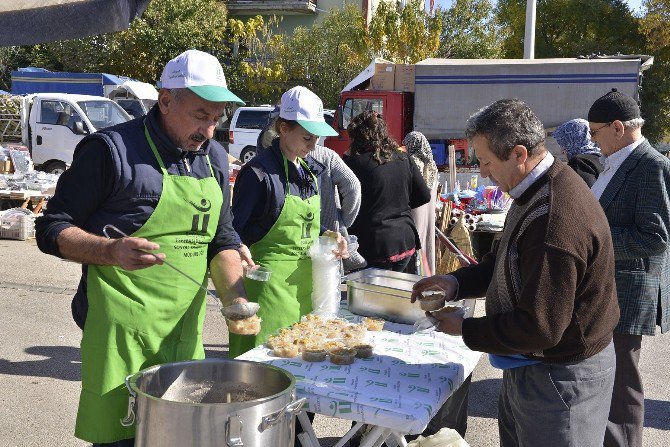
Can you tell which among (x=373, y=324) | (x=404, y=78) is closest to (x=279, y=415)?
(x=373, y=324)

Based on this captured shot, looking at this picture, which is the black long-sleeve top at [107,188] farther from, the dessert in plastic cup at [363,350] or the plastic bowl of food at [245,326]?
the dessert in plastic cup at [363,350]

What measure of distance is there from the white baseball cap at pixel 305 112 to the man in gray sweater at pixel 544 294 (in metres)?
1.13

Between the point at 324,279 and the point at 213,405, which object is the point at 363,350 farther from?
the point at 213,405

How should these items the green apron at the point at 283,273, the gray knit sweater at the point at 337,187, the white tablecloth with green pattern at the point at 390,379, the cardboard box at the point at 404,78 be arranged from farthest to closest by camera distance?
1. the cardboard box at the point at 404,78
2. the gray knit sweater at the point at 337,187
3. the green apron at the point at 283,273
4. the white tablecloth with green pattern at the point at 390,379

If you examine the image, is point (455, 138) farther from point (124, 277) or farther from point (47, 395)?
point (124, 277)

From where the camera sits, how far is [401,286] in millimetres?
3375

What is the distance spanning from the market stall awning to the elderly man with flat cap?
2.53 metres

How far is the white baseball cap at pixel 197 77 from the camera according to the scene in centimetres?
245

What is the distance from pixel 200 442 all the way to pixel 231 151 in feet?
62.1

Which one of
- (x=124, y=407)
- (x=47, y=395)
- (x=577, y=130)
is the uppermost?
(x=577, y=130)

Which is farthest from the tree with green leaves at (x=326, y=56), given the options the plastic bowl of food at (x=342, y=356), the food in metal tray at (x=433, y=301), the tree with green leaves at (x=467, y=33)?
the plastic bowl of food at (x=342, y=356)

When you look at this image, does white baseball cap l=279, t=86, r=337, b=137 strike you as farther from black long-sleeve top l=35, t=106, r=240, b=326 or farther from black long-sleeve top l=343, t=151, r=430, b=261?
black long-sleeve top l=343, t=151, r=430, b=261

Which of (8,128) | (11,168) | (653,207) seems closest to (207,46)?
(8,128)

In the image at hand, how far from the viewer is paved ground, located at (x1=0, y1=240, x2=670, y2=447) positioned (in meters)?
4.36
